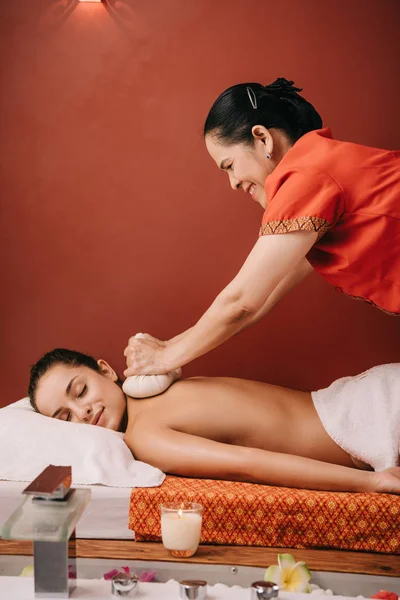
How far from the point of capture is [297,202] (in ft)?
5.87

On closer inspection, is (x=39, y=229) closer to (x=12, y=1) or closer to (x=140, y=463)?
(x=12, y=1)

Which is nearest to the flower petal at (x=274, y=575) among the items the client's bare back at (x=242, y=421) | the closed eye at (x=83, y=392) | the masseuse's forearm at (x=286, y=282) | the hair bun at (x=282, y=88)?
the client's bare back at (x=242, y=421)

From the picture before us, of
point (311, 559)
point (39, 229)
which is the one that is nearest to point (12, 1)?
point (39, 229)

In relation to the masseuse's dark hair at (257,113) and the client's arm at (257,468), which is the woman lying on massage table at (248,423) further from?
the masseuse's dark hair at (257,113)

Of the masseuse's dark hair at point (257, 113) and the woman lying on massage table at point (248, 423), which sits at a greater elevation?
the masseuse's dark hair at point (257, 113)

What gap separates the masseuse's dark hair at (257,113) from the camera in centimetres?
201

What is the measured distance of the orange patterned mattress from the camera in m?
1.77

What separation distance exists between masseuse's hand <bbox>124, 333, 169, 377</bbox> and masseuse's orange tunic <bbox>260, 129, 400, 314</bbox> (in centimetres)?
59

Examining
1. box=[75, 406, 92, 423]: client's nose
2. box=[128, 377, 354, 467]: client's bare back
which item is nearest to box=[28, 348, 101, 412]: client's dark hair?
box=[75, 406, 92, 423]: client's nose

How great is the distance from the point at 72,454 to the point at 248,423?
53 cm

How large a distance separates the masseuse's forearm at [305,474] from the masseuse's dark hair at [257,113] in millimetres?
910

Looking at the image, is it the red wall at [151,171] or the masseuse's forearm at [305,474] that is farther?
the red wall at [151,171]

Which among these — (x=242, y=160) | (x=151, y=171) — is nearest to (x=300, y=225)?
(x=242, y=160)

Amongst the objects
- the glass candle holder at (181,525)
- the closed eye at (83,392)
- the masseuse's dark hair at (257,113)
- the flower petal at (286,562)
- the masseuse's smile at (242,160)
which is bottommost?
the flower petal at (286,562)
